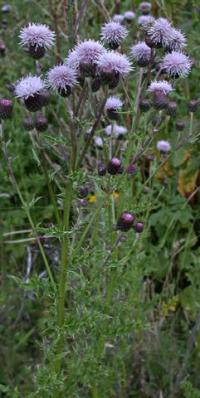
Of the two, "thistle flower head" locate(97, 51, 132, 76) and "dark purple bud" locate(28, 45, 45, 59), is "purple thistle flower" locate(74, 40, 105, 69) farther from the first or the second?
"dark purple bud" locate(28, 45, 45, 59)

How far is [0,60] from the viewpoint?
13.5 ft

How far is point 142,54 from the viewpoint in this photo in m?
2.12

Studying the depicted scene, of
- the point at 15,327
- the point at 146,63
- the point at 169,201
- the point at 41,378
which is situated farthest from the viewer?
the point at 169,201

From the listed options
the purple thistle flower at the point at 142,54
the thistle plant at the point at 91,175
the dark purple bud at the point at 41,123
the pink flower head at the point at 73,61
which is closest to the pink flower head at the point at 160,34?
the thistle plant at the point at 91,175

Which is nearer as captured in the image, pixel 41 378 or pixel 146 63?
pixel 41 378

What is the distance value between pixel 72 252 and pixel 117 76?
508 millimetres

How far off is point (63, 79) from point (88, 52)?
0.10m

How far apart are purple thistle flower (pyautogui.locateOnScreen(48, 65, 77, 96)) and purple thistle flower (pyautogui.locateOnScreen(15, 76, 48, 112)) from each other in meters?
0.04

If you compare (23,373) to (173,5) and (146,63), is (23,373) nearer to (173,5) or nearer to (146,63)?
(146,63)

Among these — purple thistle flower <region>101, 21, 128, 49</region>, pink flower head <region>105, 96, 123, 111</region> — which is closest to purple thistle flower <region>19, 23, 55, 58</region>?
purple thistle flower <region>101, 21, 128, 49</region>

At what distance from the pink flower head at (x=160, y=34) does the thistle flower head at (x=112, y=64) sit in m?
0.21

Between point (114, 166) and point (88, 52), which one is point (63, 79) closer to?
point (88, 52)

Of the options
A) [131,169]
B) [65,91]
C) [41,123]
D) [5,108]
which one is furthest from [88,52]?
[131,169]

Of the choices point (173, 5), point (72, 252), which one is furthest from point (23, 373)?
point (173, 5)
